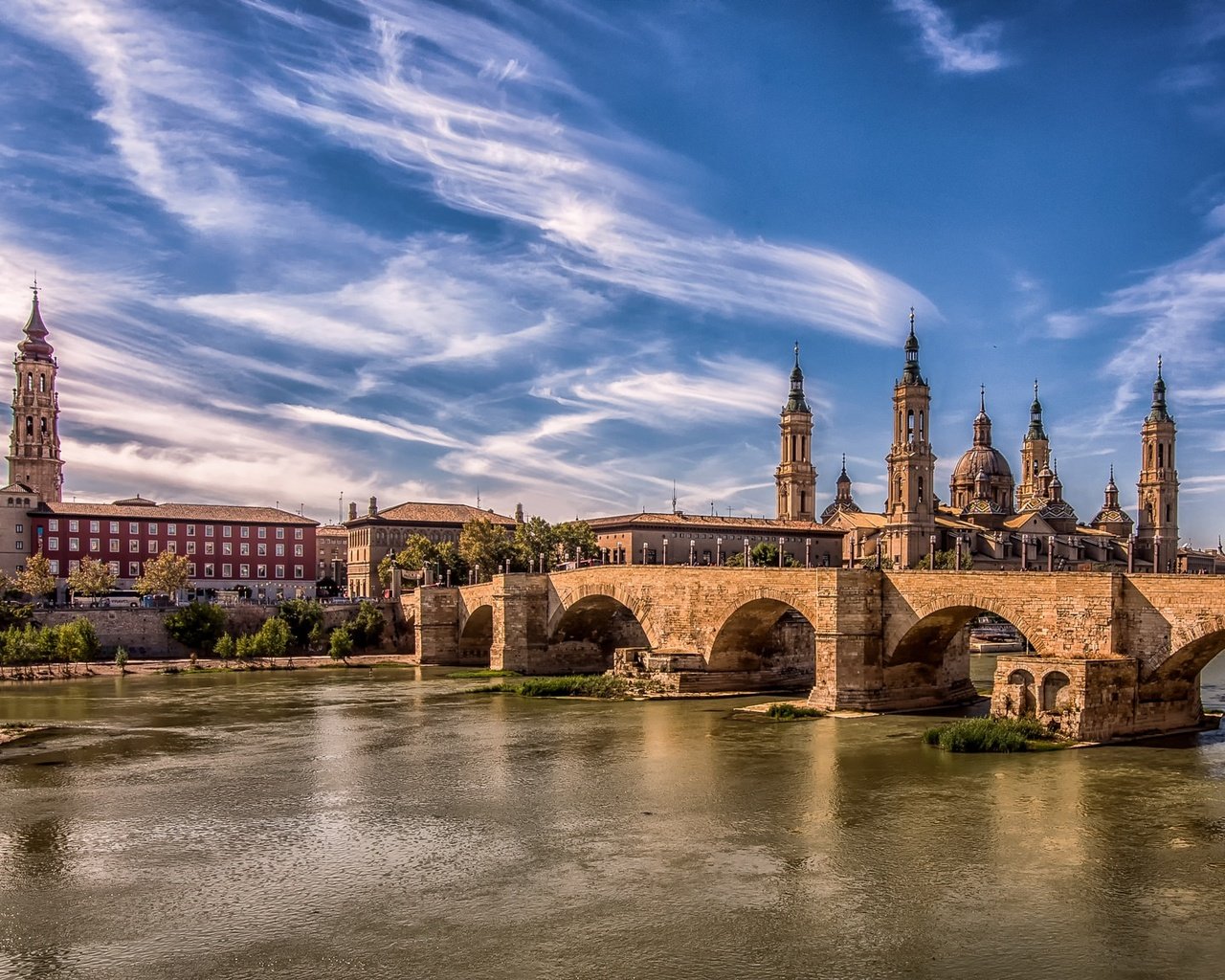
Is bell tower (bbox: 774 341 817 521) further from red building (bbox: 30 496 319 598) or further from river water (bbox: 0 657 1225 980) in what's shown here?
river water (bbox: 0 657 1225 980)

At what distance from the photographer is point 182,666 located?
60219mm

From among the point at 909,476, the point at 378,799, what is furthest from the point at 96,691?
the point at 909,476

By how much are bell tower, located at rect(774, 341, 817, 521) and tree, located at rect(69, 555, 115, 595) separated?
65224 mm

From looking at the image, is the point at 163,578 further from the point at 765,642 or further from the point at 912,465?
the point at 912,465

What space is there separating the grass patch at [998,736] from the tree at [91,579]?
6379 cm

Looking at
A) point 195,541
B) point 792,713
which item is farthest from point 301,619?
point 792,713

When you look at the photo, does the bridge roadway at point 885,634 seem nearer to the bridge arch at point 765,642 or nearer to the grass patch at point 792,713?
the bridge arch at point 765,642

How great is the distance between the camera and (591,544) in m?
88.4

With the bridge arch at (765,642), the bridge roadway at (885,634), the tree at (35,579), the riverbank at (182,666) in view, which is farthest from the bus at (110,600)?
the bridge arch at (765,642)

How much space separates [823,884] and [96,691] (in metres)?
40.3

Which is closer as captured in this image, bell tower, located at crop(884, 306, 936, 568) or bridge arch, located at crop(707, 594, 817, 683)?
bridge arch, located at crop(707, 594, 817, 683)

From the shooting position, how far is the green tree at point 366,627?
7081 centimetres

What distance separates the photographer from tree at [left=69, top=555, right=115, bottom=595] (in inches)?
3012

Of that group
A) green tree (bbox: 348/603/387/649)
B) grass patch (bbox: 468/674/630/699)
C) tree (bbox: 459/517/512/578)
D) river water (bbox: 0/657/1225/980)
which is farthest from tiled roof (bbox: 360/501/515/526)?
river water (bbox: 0/657/1225/980)
